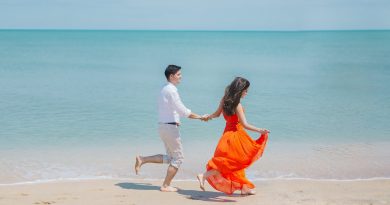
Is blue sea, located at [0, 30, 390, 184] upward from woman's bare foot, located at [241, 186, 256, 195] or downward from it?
upward

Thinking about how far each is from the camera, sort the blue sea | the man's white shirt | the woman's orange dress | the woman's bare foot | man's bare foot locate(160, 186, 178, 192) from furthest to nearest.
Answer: the blue sea < man's bare foot locate(160, 186, 178, 192) < the woman's bare foot < the man's white shirt < the woman's orange dress

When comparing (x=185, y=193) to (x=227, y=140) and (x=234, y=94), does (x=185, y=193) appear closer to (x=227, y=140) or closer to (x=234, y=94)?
(x=227, y=140)

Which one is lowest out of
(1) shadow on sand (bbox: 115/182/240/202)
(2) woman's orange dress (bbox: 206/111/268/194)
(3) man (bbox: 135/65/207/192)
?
(1) shadow on sand (bbox: 115/182/240/202)

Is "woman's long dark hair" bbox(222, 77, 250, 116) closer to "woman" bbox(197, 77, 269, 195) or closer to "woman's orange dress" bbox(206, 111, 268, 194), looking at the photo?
"woman" bbox(197, 77, 269, 195)

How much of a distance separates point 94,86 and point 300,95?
6.92 metres

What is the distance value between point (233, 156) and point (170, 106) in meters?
0.89

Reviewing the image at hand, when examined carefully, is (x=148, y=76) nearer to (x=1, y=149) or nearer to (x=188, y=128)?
(x=188, y=128)

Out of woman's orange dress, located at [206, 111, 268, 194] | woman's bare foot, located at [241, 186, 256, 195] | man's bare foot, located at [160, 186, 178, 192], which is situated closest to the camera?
woman's orange dress, located at [206, 111, 268, 194]

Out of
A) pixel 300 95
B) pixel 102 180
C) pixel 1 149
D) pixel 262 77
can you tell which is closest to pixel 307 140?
pixel 102 180

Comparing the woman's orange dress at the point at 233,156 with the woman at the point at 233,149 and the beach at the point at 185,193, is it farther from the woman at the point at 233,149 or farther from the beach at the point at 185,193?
the beach at the point at 185,193

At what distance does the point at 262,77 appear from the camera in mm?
23250

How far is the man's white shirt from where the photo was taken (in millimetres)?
Result: 6371

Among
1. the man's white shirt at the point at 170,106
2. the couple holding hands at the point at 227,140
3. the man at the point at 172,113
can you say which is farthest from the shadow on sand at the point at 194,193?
the man's white shirt at the point at 170,106

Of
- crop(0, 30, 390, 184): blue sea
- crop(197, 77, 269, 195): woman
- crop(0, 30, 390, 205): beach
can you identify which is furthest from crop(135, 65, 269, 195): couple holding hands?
crop(0, 30, 390, 184): blue sea
